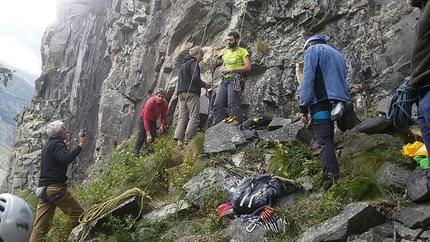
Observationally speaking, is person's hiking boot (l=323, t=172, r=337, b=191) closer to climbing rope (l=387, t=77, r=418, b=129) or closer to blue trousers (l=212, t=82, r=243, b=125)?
climbing rope (l=387, t=77, r=418, b=129)

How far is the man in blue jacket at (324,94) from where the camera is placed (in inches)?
184

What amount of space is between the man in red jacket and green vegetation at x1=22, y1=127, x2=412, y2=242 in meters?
1.23

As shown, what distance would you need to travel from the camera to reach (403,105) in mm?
3557

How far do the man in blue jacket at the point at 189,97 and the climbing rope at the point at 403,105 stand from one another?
17.3ft

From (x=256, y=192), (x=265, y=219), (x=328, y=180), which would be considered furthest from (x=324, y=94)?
(x=265, y=219)

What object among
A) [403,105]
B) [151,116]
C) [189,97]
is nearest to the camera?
[403,105]

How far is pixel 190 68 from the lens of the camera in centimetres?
861

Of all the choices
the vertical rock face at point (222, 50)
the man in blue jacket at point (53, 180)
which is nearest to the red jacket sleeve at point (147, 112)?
the vertical rock face at point (222, 50)

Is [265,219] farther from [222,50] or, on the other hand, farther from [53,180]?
[222,50]

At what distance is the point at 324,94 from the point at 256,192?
164 cm

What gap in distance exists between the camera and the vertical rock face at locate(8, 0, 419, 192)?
783 cm

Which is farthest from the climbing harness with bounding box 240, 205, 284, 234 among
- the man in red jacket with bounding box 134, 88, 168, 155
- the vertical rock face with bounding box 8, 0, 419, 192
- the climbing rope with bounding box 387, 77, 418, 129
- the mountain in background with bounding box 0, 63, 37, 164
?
the mountain in background with bounding box 0, 63, 37, 164

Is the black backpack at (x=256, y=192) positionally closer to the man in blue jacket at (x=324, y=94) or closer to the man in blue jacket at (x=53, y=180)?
the man in blue jacket at (x=324, y=94)

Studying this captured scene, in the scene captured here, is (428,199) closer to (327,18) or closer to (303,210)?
(303,210)
